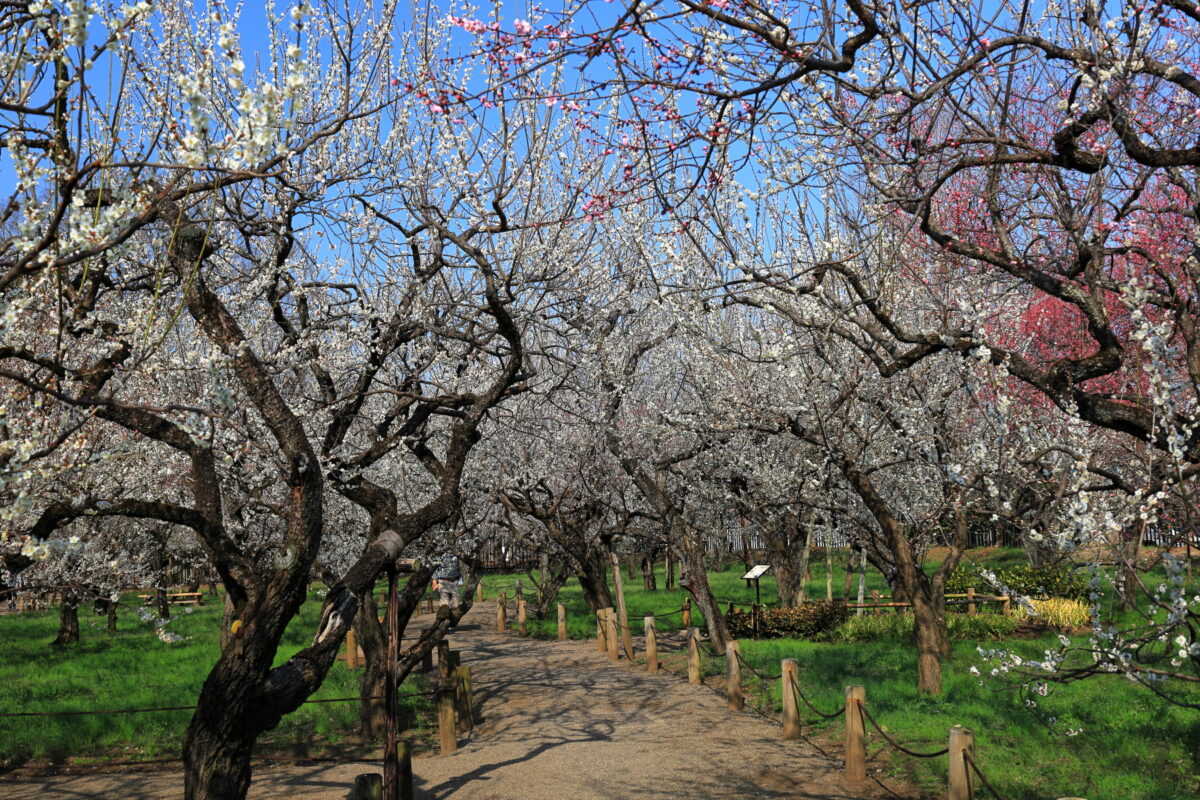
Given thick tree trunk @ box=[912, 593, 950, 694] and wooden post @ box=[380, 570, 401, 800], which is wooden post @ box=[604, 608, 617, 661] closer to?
thick tree trunk @ box=[912, 593, 950, 694]

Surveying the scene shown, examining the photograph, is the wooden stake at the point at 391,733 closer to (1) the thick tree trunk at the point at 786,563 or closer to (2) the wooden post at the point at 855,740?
(2) the wooden post at the point at 855,740

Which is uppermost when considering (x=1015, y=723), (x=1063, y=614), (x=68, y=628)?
(x=68, y=628)

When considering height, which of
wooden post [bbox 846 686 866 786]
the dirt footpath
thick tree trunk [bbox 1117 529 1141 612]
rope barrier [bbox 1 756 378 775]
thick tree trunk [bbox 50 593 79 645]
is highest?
thick tree trunk [bbox 1117 529 1141 612]

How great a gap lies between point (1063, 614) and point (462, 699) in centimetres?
1143

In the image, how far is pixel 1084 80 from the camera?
4609 mm

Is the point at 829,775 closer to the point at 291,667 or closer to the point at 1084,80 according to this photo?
the point at 291,667

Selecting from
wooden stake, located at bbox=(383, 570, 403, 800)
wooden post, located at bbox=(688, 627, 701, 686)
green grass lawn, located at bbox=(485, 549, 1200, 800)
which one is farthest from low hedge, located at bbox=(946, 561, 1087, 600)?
wooden stake, located at bbox=(383, 570, 403, 800)

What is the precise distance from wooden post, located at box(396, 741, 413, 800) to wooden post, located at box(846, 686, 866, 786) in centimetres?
391

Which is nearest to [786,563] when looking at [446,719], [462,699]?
[462,699]

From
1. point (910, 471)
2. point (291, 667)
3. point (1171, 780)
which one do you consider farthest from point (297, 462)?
point (910, 471)

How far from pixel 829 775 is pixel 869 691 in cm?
309

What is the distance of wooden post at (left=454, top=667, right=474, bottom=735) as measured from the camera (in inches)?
449

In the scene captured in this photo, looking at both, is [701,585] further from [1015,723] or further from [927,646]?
[1015,723]

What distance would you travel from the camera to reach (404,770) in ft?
24.5
